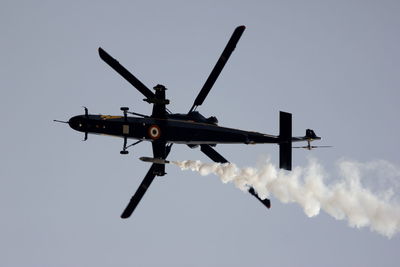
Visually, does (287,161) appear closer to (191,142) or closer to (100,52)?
(191,142)

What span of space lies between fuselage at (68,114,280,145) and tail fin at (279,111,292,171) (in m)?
0.57

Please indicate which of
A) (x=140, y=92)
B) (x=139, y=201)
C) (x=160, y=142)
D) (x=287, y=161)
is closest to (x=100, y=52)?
(x=140, y=92)

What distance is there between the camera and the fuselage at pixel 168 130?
166ft

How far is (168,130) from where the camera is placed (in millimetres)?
51906

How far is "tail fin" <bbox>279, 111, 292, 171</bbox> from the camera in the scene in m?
50.1

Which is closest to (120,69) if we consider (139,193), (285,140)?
(139,193)

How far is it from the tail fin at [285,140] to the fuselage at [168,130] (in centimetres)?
57

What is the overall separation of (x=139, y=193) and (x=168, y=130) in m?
6.88

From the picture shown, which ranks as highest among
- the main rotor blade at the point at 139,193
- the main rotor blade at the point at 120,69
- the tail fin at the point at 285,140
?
the main rotor blade at the point at 120,69

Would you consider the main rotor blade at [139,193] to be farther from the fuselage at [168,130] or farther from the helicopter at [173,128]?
the fuselage at [168,130]

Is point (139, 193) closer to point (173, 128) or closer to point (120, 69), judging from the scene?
point (173, 128)

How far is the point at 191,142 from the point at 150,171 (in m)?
5.19

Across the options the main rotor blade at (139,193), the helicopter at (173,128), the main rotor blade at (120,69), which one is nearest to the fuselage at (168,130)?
the helicopter at (173,128)

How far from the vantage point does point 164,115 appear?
171 feet
